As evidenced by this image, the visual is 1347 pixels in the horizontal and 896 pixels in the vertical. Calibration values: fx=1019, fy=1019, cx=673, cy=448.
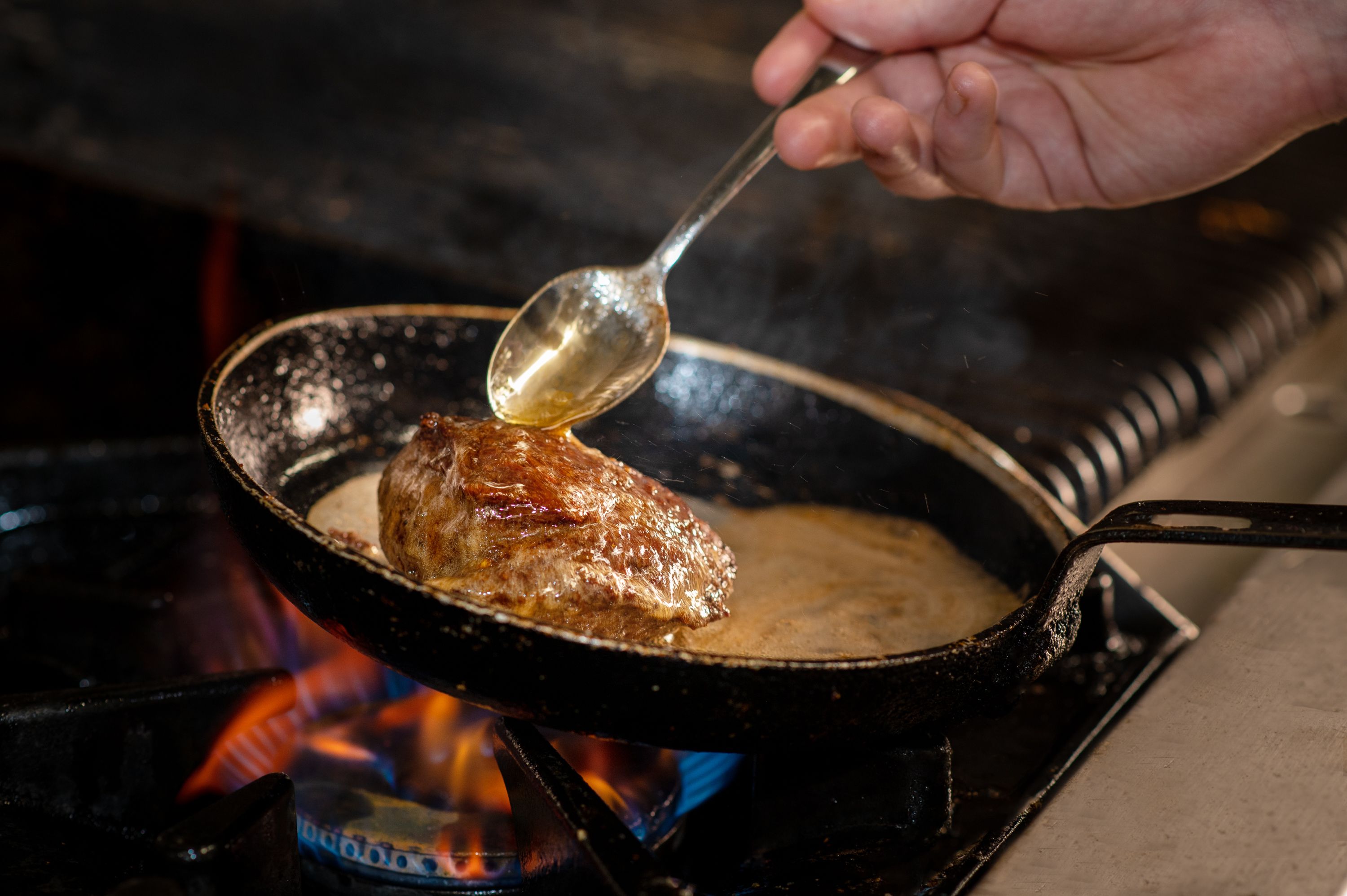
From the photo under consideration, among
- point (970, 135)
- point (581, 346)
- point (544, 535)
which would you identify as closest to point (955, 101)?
point (970, 135)

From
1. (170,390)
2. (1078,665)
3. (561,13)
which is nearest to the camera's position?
(1078,665)

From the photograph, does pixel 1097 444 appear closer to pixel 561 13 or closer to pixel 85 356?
pixel 85 356

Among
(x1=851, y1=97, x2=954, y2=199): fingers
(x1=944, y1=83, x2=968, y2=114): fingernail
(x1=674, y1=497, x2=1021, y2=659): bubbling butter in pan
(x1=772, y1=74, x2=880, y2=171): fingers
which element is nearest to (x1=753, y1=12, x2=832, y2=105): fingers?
(x1=772, y1=74, x2=880, y2=171): fingers

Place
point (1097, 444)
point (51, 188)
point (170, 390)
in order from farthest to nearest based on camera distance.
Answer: point (170, 390), point (51, 188), point (1097, 444)

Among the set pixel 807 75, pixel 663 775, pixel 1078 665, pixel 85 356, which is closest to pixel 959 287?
pixel 807 75

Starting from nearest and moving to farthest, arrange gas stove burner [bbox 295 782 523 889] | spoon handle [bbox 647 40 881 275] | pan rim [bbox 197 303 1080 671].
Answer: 1. pan rim [bbox 197 303 1080 671]
2. gas stove burner [bbox 295 782 523 889]
3. spoon handle [bbox 647 40 881 275]

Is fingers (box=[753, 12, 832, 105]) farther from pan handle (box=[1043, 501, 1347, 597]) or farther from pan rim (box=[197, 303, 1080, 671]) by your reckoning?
pan handle (box=[1043, 501, 1347, 597])

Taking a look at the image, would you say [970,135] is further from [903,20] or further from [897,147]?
[903,20]

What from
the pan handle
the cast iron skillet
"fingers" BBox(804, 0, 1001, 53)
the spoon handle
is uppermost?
"fingers" BBox(804, 0, 1001, 53)
